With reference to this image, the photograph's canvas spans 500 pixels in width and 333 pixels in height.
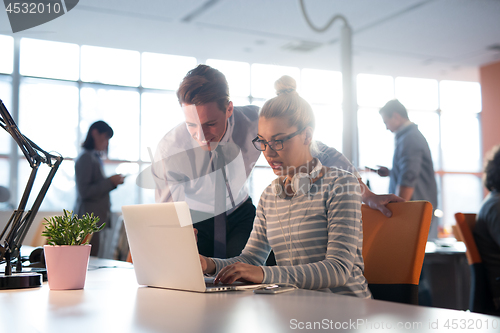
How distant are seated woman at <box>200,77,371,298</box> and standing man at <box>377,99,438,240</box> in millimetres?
2199

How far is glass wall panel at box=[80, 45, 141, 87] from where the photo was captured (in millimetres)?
6672

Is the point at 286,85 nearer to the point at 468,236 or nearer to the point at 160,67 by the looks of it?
the point at 468,236

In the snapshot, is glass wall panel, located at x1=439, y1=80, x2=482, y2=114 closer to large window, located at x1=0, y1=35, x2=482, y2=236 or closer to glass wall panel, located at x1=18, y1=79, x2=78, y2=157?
large window, located at x1=0, y1=35, x2=482, y2=236

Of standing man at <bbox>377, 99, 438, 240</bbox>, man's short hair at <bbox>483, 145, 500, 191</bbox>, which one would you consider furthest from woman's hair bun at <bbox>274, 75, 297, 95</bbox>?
standing man at <bbox>377, 99, 438, 240</bbox>

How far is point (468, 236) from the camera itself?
227cm

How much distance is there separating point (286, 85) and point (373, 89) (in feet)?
24.0

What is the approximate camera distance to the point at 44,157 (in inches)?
47.5

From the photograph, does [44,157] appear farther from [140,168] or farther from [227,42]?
[227,42]

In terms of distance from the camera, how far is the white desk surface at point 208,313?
606 mm

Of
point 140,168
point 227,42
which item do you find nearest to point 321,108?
A: point 227,42

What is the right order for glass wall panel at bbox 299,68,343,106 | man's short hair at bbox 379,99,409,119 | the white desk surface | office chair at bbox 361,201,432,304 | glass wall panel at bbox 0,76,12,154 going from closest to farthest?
the white desk surface
office chair at bbox 361,201,432,304
man's short hair at bbox 379,99,409,119
glass wall panel at bbox 0,76,12,154
glass wall panel at bbox 299,68,343,106

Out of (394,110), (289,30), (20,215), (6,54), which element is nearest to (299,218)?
(20,215)

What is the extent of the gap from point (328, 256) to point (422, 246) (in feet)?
0.94

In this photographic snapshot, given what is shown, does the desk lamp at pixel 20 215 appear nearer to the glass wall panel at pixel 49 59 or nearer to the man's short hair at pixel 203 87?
the man's short hair at pixel 203 87
